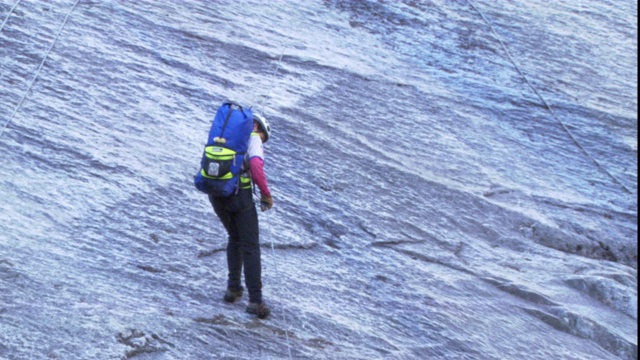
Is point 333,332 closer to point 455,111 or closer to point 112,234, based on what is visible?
point 112,234

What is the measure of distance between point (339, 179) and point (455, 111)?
3753 millimetres

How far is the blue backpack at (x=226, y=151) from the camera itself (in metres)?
8.65

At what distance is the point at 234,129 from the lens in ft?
28.5

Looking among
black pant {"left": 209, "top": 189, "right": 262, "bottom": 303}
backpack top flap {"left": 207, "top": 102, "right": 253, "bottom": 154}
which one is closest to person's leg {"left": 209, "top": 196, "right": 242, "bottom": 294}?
black pant {"left": 209, "top": 189, "right": 262, "bottom": 303}

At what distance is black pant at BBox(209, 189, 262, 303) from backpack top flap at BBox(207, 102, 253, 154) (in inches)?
18.8

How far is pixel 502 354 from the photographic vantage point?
1032 cm

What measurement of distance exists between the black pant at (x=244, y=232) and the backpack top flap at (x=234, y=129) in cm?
48

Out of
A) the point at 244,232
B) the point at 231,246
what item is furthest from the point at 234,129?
the point at 231,246

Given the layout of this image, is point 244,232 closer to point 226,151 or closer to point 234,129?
point 226,151

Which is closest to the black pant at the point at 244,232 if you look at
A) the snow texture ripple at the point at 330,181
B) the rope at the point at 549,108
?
the snow texture ripple at the point at 330,181

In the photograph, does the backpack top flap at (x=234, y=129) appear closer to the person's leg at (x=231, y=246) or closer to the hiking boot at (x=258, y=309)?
the person's leg at (x=231, y=246)

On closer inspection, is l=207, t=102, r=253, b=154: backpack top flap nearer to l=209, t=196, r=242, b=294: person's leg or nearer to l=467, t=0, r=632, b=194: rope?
l=209, t=196, r=242, b=294: person's leg

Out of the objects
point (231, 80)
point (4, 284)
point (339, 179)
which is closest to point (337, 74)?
point (231, 80)

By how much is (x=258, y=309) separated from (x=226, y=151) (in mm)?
1678
